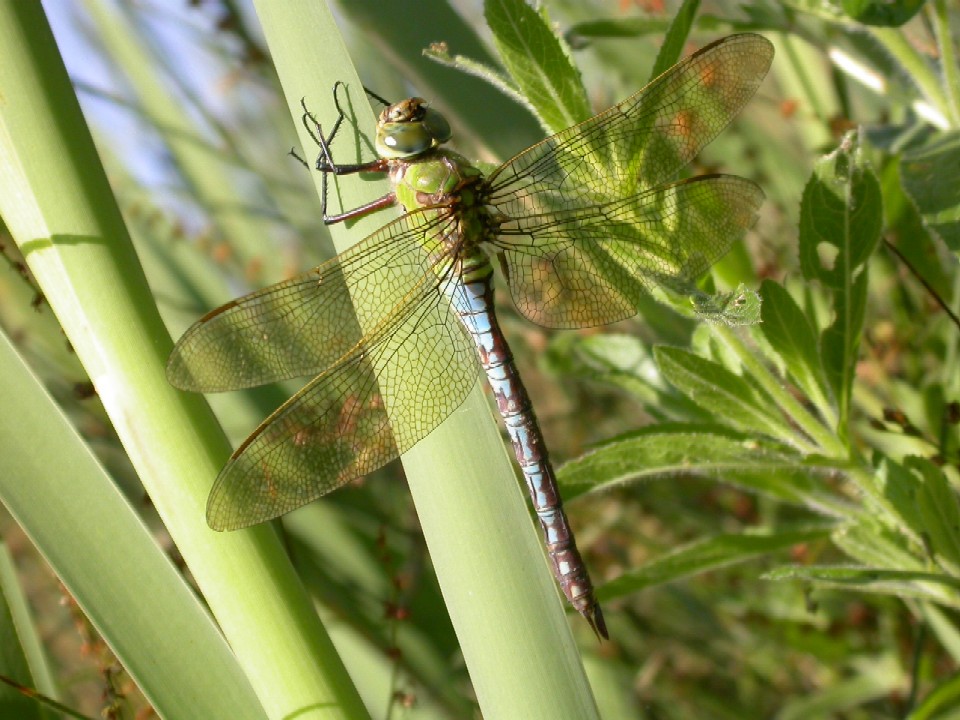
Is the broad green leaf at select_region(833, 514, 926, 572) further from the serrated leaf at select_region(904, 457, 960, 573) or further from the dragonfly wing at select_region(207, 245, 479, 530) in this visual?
the dragonfly wing at select_region(207, 245, 479, 530)

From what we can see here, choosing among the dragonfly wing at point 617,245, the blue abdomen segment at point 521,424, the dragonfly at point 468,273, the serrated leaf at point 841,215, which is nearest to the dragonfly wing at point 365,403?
the dragonfly at point 468,273

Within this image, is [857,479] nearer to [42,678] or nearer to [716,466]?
[716,466]

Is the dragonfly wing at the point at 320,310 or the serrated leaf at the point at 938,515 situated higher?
the dragonfly wing at the point at 320,310

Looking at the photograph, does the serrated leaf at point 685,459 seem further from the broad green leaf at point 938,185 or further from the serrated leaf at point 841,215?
the broad green leaf at point 938,185

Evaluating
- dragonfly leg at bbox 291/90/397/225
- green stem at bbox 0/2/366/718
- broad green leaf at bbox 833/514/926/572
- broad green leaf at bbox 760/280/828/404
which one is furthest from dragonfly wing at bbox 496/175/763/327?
green stem at bbox 0/2/366/718

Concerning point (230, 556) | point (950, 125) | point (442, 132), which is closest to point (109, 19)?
point (442, 132)

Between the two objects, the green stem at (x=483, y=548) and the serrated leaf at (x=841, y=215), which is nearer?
the green stem at (x=483, y=548)

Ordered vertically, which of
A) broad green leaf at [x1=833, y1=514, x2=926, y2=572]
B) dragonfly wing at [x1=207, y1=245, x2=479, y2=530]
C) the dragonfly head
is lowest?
broad green leaf at [x1=833, y1=514, x2=926, y2=572]
